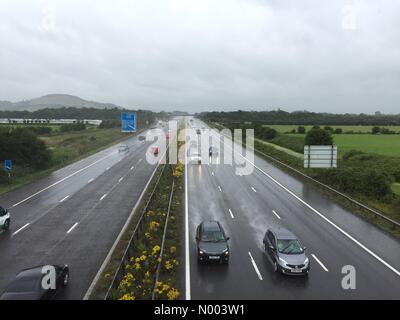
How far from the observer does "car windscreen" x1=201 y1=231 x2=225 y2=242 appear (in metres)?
21.1

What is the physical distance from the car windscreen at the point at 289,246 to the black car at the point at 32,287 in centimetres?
1020

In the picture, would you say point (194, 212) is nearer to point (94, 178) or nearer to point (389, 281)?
point (389, 281)

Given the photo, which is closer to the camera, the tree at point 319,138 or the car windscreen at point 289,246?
the car windscreen at point 289,246

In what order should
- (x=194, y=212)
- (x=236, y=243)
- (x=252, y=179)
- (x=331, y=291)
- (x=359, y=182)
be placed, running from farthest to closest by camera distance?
(x=252, y=179) < (x=359, y=182) < (x=194, y=212) < (x=236, y=243) < (x=331, y=291)

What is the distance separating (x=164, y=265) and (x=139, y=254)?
2.06 metres

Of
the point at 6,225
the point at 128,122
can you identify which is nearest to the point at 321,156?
the point at 6,225

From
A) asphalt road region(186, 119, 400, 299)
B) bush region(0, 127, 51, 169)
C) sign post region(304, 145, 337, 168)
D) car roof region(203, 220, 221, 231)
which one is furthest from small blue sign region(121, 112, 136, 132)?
car roof region(203, 220, 221, 231)

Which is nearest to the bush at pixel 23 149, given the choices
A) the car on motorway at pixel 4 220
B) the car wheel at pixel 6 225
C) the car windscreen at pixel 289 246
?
the car wheel at pixel 6 225

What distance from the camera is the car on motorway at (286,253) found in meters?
18.5

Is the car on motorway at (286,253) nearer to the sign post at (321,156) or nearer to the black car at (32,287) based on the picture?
the black car at (32,287)

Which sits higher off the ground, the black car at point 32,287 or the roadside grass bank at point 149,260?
the black car at point 32,287

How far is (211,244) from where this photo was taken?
814 inches

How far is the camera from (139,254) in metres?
20.7
